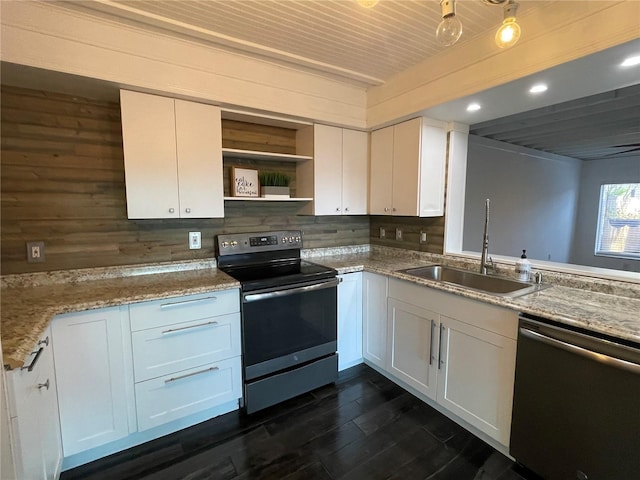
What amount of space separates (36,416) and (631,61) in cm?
305

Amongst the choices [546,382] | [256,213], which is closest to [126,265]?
[256,213]

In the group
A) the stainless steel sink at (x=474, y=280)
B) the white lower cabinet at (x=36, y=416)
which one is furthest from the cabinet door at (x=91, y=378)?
the stainless steel sink at (x=474, y=280)

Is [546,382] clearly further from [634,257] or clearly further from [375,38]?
[634,257]

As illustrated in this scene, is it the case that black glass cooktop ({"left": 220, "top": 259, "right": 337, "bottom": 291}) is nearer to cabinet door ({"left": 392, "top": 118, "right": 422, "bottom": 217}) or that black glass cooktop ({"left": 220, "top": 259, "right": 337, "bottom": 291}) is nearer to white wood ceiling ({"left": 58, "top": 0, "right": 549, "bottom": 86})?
cabinet door ({"left": 392, "top": 118, "right": 422, "bottom": 217})

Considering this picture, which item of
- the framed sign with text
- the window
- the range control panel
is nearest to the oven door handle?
the range control panel

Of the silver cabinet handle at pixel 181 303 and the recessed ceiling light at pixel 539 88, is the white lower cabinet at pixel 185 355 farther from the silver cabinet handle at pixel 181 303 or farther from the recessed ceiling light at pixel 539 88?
the recessed ceiling light at pixel 539 88

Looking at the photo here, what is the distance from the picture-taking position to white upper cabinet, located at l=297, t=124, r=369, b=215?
2.60 m

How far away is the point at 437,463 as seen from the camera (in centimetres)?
166

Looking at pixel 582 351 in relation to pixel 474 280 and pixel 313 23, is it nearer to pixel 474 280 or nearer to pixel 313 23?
pixel 474 280

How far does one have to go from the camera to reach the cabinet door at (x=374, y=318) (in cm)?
239

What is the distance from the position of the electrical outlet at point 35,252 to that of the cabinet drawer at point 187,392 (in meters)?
1.02

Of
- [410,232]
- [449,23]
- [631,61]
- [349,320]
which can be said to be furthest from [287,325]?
[631,61]

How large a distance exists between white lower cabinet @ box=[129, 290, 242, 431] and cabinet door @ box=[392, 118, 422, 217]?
1.53 metres

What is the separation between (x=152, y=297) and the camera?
1696 millimetres
